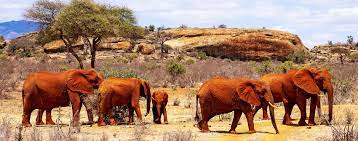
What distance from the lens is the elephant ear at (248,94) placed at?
13.5m

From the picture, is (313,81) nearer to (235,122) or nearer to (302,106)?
(302,106)

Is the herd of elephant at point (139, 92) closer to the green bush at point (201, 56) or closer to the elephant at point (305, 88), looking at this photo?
the elephant at point (305, 88)

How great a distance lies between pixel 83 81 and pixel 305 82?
550 centimetres

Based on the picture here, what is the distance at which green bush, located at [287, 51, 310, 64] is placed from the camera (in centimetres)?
6062

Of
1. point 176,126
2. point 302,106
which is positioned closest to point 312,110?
point 302,106

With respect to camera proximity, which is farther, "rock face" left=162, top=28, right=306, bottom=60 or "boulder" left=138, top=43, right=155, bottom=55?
"rock face" left=162, top=28, right=306, bottom=60

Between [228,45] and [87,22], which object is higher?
[87,22]

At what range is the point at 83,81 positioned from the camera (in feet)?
50.4

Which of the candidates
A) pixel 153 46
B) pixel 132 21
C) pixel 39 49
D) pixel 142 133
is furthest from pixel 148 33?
pixel 142 133

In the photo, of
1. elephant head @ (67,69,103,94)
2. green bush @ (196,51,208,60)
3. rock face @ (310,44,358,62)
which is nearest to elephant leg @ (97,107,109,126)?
elephant head @ (67,69,103,94)

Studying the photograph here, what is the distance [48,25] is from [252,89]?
28.3 meters

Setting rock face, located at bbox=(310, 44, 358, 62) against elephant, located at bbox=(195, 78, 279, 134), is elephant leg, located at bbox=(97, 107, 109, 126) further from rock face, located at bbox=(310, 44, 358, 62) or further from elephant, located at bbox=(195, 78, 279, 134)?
rock face, located at bbox=(310, 44, 358, 62)

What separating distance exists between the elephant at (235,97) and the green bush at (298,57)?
47.7 meters

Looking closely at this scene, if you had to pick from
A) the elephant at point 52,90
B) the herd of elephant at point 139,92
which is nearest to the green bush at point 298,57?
the herd of elephant at point 139,92
